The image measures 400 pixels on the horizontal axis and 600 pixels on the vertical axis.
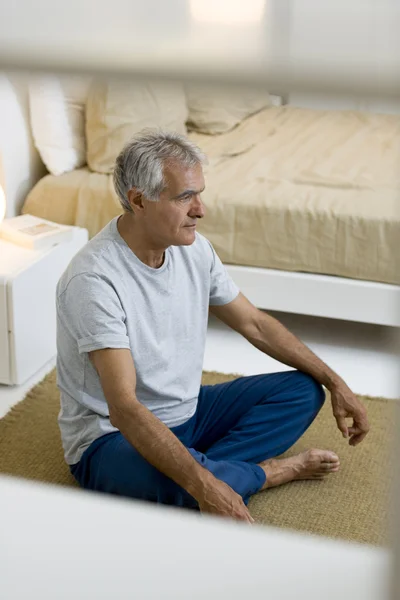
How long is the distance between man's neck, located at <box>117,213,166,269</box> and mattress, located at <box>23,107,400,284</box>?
3.31 feet

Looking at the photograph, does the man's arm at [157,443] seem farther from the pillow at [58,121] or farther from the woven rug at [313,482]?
the pillow at [58,121]

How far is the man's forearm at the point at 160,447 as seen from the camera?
1631 millimetres

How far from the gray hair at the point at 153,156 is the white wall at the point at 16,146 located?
117cm

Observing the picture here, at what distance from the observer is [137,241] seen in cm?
189

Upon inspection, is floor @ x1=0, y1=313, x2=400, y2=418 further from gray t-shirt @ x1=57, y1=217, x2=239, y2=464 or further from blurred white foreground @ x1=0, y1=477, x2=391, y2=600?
blurred white foreground @ x1=0, y1=477, x2=391, y2=600

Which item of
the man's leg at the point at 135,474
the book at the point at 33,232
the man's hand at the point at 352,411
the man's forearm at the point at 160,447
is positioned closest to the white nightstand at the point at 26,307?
the book at the point at 33,232

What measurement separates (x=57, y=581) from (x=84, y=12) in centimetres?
19

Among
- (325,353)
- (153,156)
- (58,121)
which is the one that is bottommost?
(325,353)

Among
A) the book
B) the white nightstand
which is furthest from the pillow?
the white nightstand

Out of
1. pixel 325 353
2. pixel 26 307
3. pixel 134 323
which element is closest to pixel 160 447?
pixel 134 323

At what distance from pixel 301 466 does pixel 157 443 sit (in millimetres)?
534

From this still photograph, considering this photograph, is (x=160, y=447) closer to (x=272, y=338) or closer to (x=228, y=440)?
(x=228, y=440)

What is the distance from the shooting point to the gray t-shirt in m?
1.79

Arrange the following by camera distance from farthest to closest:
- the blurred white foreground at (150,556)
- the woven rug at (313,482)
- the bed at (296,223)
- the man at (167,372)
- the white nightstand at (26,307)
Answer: the bed at (296,223), the white nightstand at (26,307), the woven rug at (313,482), the man at (167,372), the blurred white foreground at (150,556)
